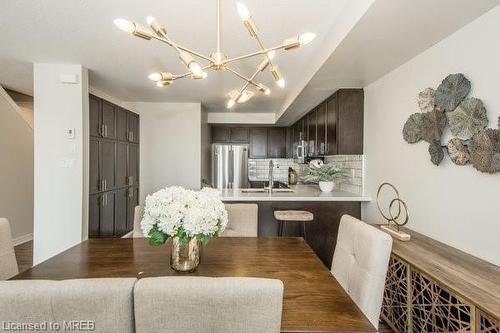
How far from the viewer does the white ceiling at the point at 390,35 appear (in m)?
1.54

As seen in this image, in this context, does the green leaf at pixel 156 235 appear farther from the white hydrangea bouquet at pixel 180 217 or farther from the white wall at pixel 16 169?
the white wall at pixel 16 169

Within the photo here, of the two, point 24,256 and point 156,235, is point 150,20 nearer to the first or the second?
point 156,235

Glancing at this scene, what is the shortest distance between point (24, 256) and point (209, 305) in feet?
14.5

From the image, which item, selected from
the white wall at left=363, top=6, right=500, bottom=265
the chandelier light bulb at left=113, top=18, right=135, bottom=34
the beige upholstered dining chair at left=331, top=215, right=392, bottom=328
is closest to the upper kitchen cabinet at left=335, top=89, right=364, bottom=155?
the white wall at left=363, top=6, right=500, bottom=265

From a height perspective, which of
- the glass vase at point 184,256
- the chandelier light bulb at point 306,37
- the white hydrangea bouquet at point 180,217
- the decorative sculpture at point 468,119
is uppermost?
the chandelier light bulb at point 306,37

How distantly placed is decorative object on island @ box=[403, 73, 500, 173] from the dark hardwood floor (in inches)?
172

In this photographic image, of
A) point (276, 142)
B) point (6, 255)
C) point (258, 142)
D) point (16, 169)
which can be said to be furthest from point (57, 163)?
point (276, 142)

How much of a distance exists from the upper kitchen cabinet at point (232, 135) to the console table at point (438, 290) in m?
4.38

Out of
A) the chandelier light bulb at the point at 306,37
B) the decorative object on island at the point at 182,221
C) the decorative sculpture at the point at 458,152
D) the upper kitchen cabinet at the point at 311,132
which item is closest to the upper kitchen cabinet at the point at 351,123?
the upper kitchen cabinet at the point at 311,132

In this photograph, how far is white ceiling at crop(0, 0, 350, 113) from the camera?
6.07ft

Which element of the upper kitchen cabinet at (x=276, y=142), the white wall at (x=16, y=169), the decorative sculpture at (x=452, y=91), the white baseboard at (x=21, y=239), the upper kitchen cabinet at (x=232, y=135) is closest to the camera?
the decorative sculpture at (x=452, y=91)

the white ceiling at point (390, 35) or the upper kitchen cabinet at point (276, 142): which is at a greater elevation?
the white ceiling at point (390, 35)

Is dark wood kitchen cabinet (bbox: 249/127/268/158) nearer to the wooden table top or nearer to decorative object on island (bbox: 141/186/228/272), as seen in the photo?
the wooden table top

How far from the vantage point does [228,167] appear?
228 inches
